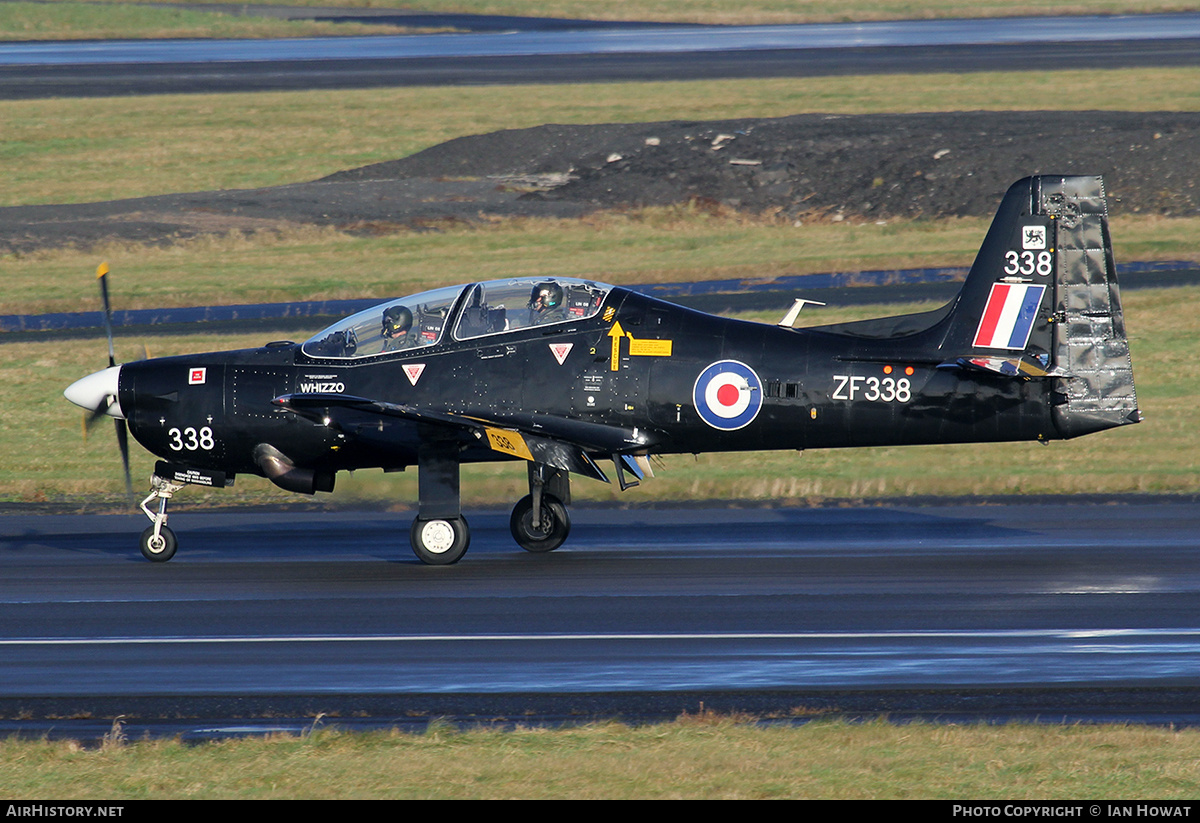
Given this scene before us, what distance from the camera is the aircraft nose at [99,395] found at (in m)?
17.4

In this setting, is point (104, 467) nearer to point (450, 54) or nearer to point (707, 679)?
point (707, 679)

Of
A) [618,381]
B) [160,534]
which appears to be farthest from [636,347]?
[160,534]

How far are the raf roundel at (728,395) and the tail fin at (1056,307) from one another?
2.21 m

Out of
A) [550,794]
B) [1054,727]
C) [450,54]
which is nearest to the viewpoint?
[550,794]

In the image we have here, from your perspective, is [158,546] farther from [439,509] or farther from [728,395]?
[728,395]

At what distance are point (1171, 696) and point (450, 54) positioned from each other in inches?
2233

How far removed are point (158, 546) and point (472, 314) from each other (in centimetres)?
467

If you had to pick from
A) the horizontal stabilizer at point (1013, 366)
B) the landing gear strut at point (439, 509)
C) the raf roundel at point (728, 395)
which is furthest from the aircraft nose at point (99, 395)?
the horizontal stabilizer at point (1013, 366)

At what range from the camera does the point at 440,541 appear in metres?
17.1

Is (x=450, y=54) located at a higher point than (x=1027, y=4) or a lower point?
lower

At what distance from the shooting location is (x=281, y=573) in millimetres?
16906

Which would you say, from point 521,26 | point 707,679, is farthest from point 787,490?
point 521,26

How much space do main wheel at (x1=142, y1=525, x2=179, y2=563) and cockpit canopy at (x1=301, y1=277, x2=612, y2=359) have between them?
2.82 meters

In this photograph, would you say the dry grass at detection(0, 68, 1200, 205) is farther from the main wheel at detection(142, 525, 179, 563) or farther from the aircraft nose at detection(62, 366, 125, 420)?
the main wheel at detection(142, 525, 179, 563)
